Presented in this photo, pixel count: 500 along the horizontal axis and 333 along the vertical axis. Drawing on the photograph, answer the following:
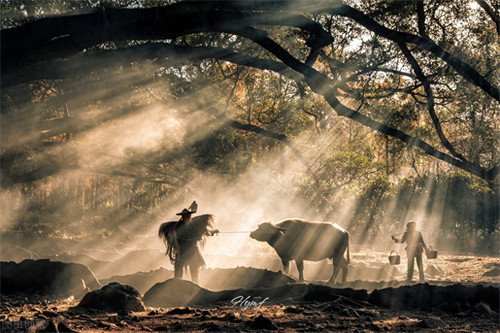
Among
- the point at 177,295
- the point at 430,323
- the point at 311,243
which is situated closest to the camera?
the point at 430,323

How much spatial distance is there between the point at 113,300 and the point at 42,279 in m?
3.45

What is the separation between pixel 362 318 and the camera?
7.12 m

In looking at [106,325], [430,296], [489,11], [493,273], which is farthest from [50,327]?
[493,273]

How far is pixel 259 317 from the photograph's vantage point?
6.36 m

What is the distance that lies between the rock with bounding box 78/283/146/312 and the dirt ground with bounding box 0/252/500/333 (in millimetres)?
177

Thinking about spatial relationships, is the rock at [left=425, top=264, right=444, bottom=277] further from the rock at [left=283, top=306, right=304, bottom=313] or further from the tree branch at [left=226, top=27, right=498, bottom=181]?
the rock at [left=283, top=306, right=304, bottom=313]

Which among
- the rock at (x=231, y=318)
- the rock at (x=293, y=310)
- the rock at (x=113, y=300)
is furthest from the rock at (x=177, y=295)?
the rock at (x=231, y=318)

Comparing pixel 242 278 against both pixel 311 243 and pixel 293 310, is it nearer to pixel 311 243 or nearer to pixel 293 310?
pixel 311 243

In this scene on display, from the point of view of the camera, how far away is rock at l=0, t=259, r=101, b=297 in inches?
405

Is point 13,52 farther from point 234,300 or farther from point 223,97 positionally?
point 223,97

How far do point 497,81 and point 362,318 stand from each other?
1132 cm

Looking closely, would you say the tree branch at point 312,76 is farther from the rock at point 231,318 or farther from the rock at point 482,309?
the rock at point 231,318

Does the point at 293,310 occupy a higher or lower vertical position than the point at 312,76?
lower

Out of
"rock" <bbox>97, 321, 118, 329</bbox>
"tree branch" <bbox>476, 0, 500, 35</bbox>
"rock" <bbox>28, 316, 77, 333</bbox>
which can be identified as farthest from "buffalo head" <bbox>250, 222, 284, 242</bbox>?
"rock" <bbox>28, 316, 77, 333</bbox>
